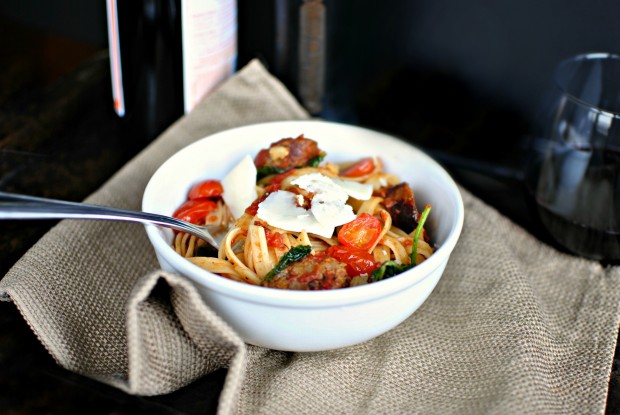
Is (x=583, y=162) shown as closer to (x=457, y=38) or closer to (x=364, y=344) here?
(x=457, y=38)

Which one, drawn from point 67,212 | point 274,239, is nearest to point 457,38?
point 274,239

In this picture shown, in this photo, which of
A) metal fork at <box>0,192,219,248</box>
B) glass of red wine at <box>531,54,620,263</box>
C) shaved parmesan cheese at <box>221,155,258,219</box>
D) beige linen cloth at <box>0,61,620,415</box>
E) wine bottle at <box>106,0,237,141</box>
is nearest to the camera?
metal fork at <box>0,192,219,248</box>

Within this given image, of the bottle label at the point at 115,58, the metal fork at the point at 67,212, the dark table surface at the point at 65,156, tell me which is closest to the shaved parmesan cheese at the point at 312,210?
the metal fork at the point at 67,212

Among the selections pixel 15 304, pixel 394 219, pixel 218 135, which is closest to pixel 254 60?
pixel 218 135

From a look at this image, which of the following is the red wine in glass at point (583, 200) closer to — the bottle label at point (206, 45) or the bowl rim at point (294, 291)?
the bowl rim at point (294, 291)

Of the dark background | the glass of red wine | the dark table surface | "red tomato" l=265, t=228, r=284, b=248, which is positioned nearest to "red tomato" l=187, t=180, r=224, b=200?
"red tomato" l=265, t=228, r=284, b=248

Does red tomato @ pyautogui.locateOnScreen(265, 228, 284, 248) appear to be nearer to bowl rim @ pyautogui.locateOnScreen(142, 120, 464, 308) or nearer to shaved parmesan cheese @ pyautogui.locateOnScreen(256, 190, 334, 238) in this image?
shaved parmesan cheese @ pyautogui.locateOnScreen(256, 190, 334, 238)
